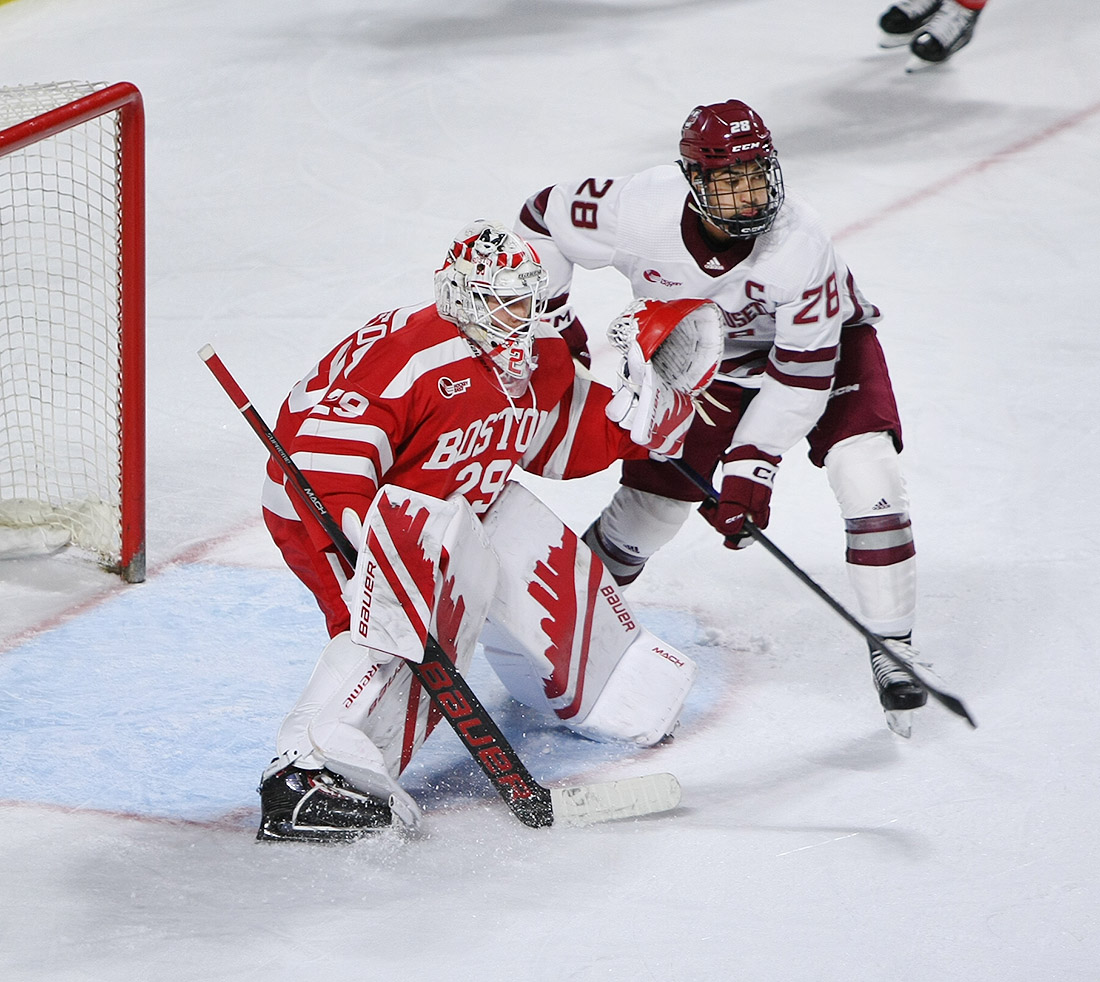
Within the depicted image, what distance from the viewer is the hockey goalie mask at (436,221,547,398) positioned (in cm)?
242

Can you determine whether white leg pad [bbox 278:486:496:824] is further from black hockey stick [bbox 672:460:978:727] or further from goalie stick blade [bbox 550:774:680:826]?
black hockey stick [bbox 672:460:978:727]

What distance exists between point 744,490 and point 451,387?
618 millimetres

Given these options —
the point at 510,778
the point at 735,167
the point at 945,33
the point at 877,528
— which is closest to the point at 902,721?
the point at 877,528

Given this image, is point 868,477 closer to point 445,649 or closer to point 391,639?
point 445,649

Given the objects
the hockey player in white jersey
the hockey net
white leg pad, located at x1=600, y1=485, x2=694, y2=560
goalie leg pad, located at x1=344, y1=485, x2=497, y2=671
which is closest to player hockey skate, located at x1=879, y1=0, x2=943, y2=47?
the hockey net

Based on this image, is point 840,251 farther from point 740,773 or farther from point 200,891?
point 200,891

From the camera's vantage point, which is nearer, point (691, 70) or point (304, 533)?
point (304, 533)

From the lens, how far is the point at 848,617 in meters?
2.83

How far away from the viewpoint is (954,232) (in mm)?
5262

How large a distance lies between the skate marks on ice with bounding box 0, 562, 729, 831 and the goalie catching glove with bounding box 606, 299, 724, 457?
0.59 metres

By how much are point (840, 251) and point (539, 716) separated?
8.94 feet

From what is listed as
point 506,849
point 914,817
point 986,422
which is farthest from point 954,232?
point 506,849

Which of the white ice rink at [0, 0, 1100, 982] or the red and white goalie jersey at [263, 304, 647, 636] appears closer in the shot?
the white ice rink at [0, 0, 1100, 982]

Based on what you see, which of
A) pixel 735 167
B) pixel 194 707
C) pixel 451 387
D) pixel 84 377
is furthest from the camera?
pixel 84 377
